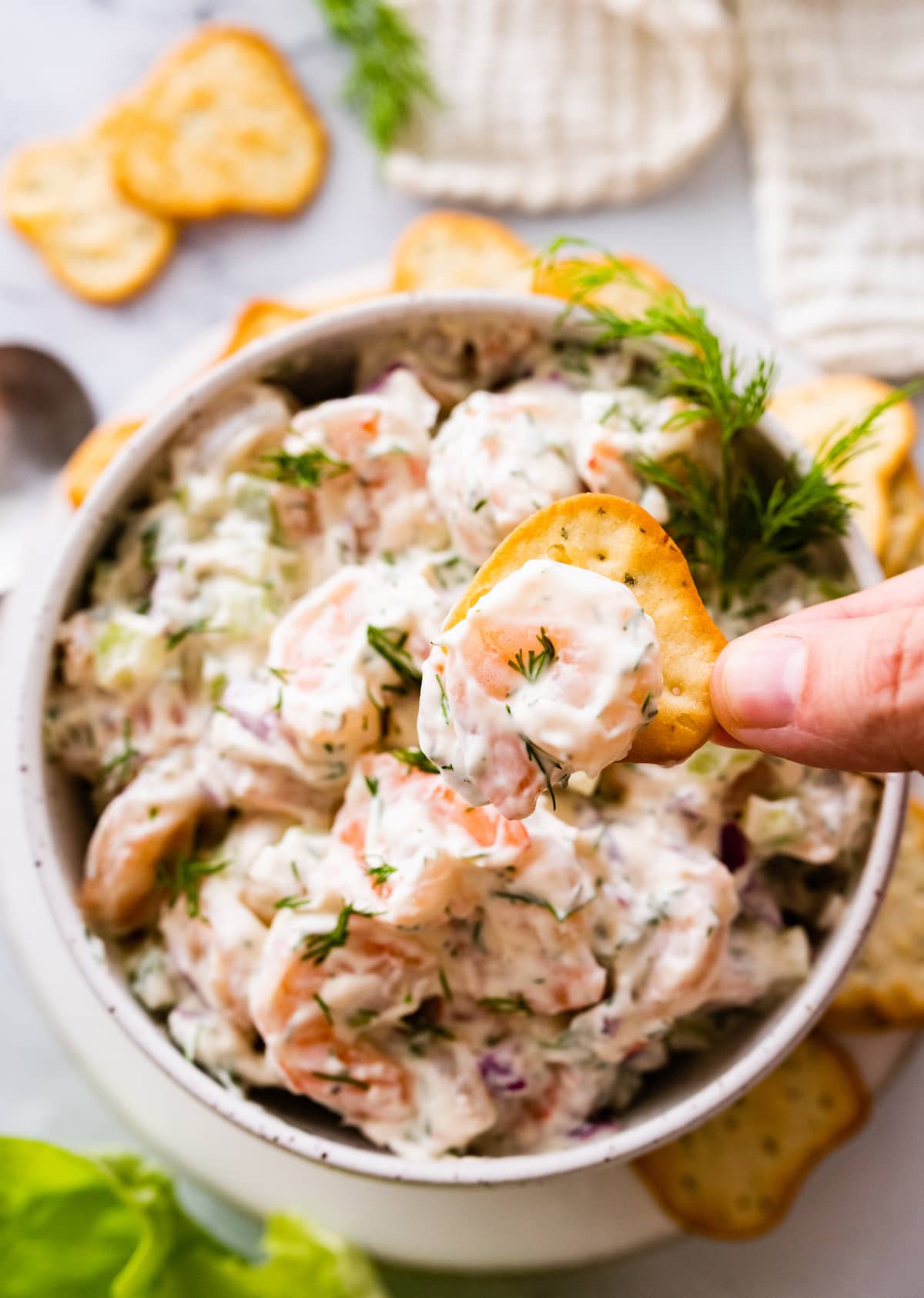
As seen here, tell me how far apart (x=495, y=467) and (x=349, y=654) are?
327 mm

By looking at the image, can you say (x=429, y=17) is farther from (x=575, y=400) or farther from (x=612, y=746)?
(x=612, y=746)

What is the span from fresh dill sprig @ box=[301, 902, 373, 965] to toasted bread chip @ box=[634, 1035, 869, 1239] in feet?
2.52

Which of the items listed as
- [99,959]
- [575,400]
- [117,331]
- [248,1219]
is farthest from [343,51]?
[248,1219]

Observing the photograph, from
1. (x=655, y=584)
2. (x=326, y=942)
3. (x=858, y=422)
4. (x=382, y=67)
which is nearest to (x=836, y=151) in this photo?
(x=858, y=422)

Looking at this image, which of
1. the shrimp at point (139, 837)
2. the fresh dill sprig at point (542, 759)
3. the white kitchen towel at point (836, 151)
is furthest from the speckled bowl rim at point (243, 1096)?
the white kitchen towel at point (836, 151)

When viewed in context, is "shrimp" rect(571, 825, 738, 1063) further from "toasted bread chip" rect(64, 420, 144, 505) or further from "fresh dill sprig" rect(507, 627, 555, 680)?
"toasted bread chip" rect(64, 420, 144, 505)

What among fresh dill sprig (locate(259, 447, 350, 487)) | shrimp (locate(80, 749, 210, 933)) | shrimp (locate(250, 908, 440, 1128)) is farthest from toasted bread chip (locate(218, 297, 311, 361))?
shrimp (locate(250, 908, 440, 1128))

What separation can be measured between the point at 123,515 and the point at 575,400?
0.72 metres

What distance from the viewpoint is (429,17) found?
2.62 m

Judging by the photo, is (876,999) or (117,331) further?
(117,331)

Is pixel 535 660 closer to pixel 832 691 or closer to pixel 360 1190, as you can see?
pixel 832 691

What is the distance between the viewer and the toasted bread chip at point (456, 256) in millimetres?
2373

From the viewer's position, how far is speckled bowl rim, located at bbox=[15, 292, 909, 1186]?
1.70 m

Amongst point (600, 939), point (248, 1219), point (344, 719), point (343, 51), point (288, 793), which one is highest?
point (343, 51)
